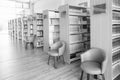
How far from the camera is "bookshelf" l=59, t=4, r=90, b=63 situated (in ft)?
12.1

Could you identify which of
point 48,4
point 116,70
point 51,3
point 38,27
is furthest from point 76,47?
point 48,4

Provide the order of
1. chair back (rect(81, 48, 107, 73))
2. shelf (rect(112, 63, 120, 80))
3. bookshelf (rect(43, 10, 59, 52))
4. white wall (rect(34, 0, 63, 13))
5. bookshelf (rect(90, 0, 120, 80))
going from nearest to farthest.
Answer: bookshelf (rect(90, 0, 120, 80)) → chair back (rect(81, 48, 107, 73)) → shelf (rect(112, 63, 120, 80)) → bookshelf (rect(43, 10, 59, 52)) → white wall (rect(34, 0, 63, 13))

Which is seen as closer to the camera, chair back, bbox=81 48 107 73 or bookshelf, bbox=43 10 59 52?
chair back, bbox=81 48 107 73

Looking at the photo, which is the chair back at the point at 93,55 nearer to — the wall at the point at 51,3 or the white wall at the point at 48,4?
the wall at the point at 51,3

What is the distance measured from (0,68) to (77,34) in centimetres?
305

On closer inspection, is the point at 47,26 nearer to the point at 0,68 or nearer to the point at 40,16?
the point at 40,16

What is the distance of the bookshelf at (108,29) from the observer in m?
2.29

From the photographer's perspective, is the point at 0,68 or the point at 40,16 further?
the point at 40,16

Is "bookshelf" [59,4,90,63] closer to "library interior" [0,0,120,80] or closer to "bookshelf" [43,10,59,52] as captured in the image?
"library interior" [0,0,120,80]

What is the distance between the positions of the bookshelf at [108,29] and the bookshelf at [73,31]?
1.17 meters

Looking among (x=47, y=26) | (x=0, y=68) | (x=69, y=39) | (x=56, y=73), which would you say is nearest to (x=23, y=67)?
(x=0, y=68)

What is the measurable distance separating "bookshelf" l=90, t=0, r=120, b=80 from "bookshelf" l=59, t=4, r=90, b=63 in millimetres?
1168

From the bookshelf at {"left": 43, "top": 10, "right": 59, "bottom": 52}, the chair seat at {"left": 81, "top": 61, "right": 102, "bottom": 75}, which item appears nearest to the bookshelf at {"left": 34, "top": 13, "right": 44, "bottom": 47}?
the bookshelf at {"left": 43, "top": 10, "right": 59, "bottom": 52}

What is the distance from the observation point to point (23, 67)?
11.7 ft
